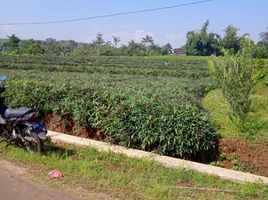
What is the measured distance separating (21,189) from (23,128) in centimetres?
192

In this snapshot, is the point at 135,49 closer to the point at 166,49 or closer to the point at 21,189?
the point at 166,49

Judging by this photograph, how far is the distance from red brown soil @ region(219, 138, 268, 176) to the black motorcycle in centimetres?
325

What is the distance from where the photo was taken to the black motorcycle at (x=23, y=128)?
6098 mm

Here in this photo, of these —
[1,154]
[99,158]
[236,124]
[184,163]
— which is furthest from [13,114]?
[236,124]

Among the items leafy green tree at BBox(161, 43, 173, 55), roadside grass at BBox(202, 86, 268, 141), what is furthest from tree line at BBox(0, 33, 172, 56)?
roadside grass at BBox(202, 86, 268, 141)

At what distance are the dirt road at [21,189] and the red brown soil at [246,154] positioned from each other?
10.1ft

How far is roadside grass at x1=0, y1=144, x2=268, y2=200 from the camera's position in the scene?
15.1ft

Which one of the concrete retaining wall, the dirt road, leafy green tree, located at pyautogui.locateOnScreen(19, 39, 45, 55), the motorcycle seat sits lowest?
the dirt road

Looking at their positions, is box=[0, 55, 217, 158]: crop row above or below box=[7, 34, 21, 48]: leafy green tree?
below

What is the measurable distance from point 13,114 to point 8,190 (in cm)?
205

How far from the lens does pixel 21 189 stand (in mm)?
4617

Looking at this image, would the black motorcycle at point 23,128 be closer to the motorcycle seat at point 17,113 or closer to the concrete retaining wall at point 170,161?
the motorcycle seat at point 17,113

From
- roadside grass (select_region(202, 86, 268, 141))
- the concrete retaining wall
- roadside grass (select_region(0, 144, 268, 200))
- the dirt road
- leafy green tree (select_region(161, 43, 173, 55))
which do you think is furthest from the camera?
leafy green tree (select_region(161, 43, 173, 55))

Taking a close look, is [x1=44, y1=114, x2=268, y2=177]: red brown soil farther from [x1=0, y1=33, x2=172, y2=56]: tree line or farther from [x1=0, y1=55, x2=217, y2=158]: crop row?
[x1=0, y1=33, x2=172, y2=56]: tree line
